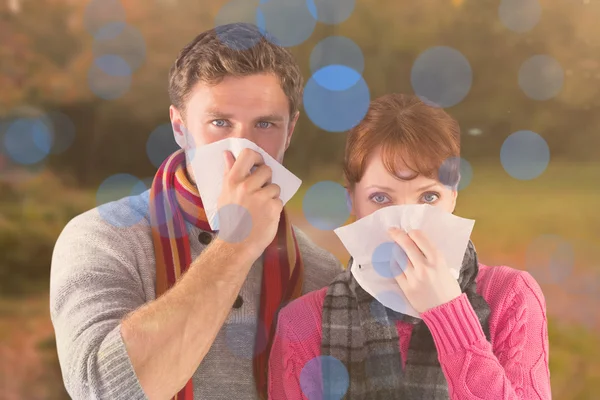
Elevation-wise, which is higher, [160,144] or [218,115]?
[218,115]

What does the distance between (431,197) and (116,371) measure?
27.4 inches

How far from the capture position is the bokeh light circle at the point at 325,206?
1.64 metres

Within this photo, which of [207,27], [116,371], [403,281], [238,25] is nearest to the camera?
[116,371]

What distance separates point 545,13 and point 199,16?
0.97 meters

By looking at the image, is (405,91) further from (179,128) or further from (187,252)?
(187,252)

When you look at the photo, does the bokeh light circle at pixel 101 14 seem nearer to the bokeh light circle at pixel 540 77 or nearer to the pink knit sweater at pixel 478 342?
the pink knit sweater at pixel 478 342

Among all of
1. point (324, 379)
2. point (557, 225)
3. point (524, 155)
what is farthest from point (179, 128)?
point (557, 225)

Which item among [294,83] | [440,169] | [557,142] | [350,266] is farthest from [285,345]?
[557,142]

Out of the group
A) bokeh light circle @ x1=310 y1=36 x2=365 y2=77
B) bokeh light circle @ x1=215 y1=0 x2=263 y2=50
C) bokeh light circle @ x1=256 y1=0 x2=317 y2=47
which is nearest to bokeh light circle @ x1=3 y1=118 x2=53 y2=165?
bokeh light circle @ x1=215 y1=0 x2=263 y2=50

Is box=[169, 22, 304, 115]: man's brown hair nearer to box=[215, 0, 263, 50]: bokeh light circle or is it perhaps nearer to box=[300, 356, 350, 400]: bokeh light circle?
box=[215, 0, 263, 50]: bokeh light circle

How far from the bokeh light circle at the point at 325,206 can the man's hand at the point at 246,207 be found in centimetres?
42

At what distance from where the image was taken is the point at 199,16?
66.1 inches

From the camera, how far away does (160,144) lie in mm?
1680

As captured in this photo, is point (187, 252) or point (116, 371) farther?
point (187, 252)
